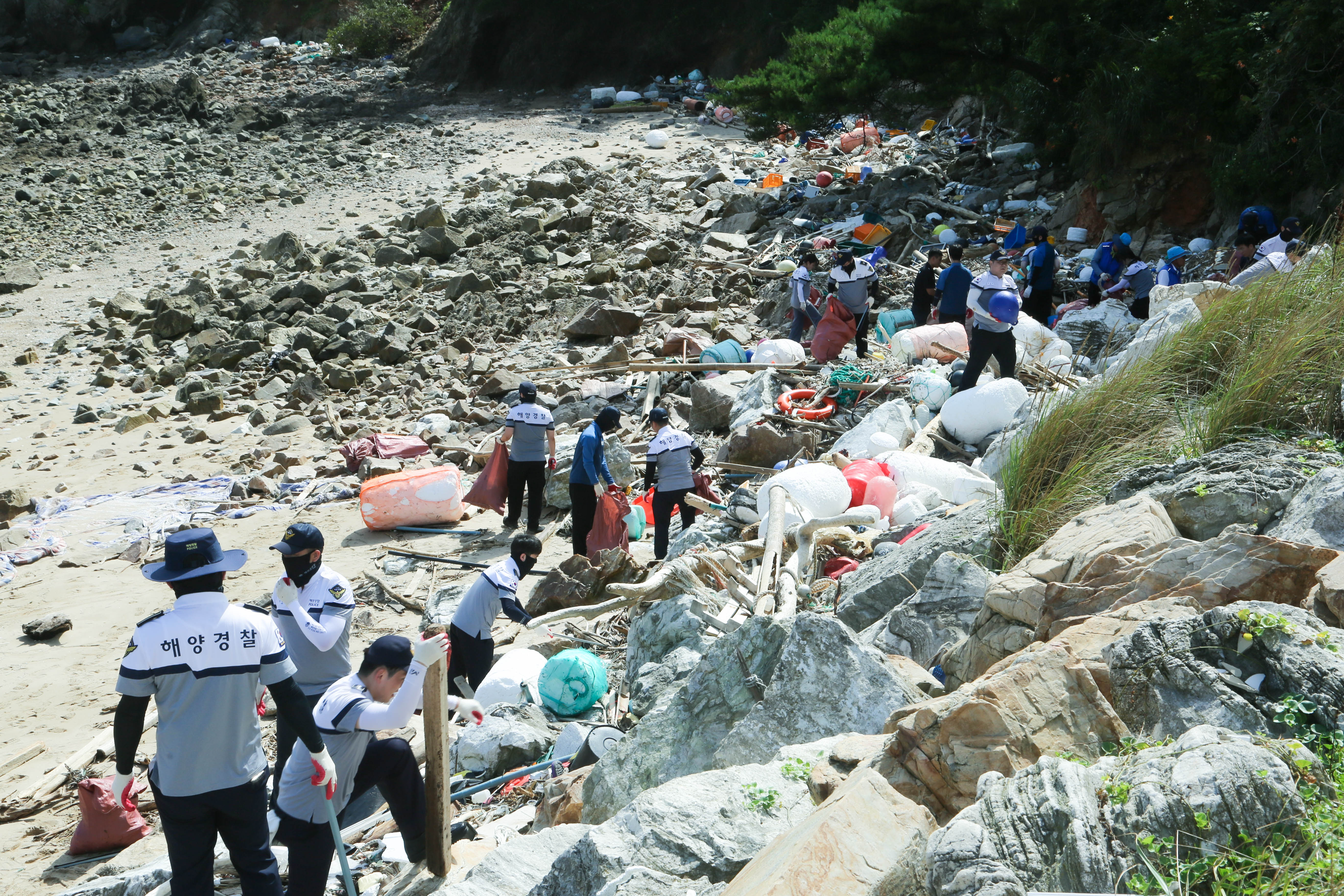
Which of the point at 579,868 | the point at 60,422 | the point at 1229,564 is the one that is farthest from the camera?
the point at 60,422

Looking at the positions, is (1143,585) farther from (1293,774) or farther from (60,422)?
(60,422)

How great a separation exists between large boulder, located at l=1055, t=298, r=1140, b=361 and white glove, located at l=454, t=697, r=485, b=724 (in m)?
6.04

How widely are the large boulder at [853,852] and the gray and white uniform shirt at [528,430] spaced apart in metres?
5.78

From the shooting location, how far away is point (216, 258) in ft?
55.6

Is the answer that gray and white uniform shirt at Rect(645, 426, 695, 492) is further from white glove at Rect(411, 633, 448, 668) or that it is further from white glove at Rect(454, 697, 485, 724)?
white glove at Rect(411, 633, 448, 668)

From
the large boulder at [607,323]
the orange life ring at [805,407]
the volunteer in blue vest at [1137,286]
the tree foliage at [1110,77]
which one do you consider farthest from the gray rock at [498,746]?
the tree foliage at [1110,77]

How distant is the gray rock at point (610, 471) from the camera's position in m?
8.55

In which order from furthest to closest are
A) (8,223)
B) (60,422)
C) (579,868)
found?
(8,223), (60,422), (579,868)

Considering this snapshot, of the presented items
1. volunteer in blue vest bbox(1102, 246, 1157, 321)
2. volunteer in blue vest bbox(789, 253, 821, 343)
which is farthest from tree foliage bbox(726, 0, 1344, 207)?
volunteer in blue vest bbox(789, 253, 821, 343)

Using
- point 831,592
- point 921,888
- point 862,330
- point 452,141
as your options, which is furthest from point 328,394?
point 452,141

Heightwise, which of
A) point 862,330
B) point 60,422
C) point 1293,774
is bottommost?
point 60,422

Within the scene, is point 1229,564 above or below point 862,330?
above

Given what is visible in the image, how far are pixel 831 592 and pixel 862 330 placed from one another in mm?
5260

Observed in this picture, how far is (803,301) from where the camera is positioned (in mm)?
10172
